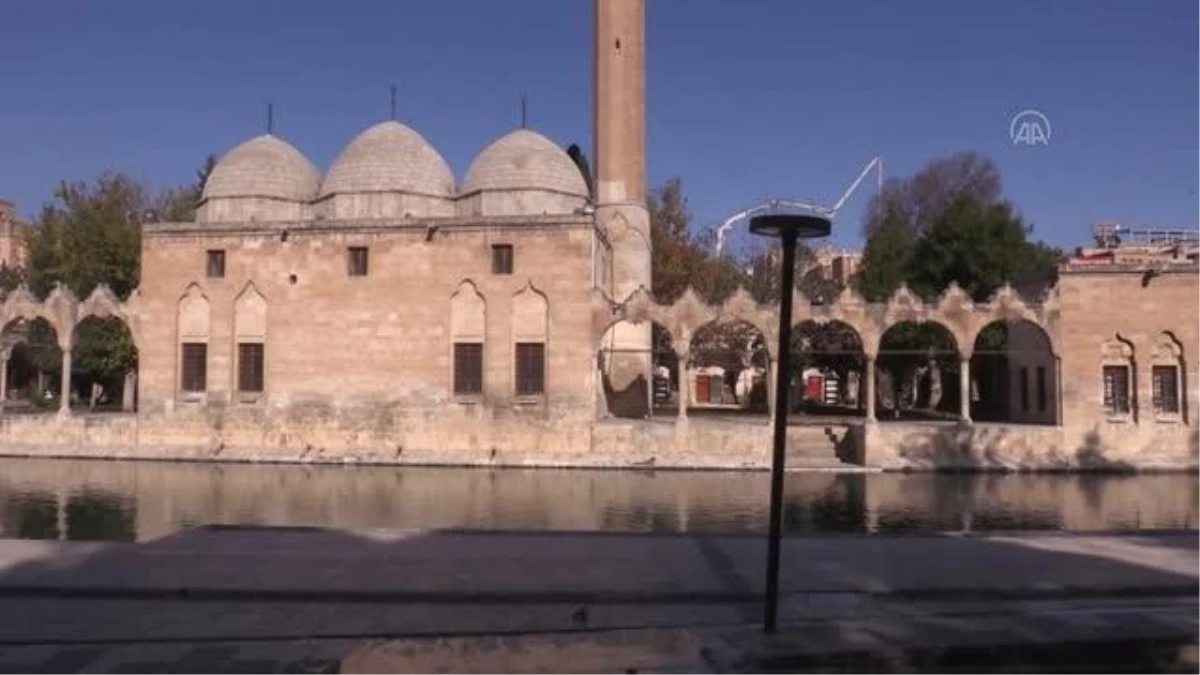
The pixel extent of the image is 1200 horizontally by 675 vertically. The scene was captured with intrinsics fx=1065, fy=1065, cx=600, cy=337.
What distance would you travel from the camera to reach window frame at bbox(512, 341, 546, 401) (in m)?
29.0

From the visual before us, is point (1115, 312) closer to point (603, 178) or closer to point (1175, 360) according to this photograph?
point (1175, 360)

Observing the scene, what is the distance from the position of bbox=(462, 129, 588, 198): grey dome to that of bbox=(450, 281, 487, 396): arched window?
4.77 metres

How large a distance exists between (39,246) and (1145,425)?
131ft

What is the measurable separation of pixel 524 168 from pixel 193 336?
10935 millimetres

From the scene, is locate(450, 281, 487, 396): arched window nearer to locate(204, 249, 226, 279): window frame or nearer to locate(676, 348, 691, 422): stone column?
locate(676, 348, 691, 422): stone column

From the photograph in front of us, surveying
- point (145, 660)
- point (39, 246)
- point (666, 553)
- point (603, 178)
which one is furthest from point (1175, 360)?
point (39, 246)

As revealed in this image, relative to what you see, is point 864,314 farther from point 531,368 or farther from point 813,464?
point 531,368

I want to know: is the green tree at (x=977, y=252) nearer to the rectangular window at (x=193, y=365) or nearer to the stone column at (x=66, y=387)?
the rectangular window at (x=193, y=365)

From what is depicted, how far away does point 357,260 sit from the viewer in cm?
3025

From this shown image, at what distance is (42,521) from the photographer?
16.8m

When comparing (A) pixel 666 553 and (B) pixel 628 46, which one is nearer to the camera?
(A) pixel 666 553

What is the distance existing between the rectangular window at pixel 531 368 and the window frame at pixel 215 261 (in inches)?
358

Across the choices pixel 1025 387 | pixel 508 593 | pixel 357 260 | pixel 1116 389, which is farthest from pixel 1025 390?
pixel 508 593

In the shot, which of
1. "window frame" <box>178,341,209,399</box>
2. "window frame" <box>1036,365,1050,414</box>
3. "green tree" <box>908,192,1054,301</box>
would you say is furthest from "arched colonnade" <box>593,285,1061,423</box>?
"window frame" <box>178,341,209,399</box>
